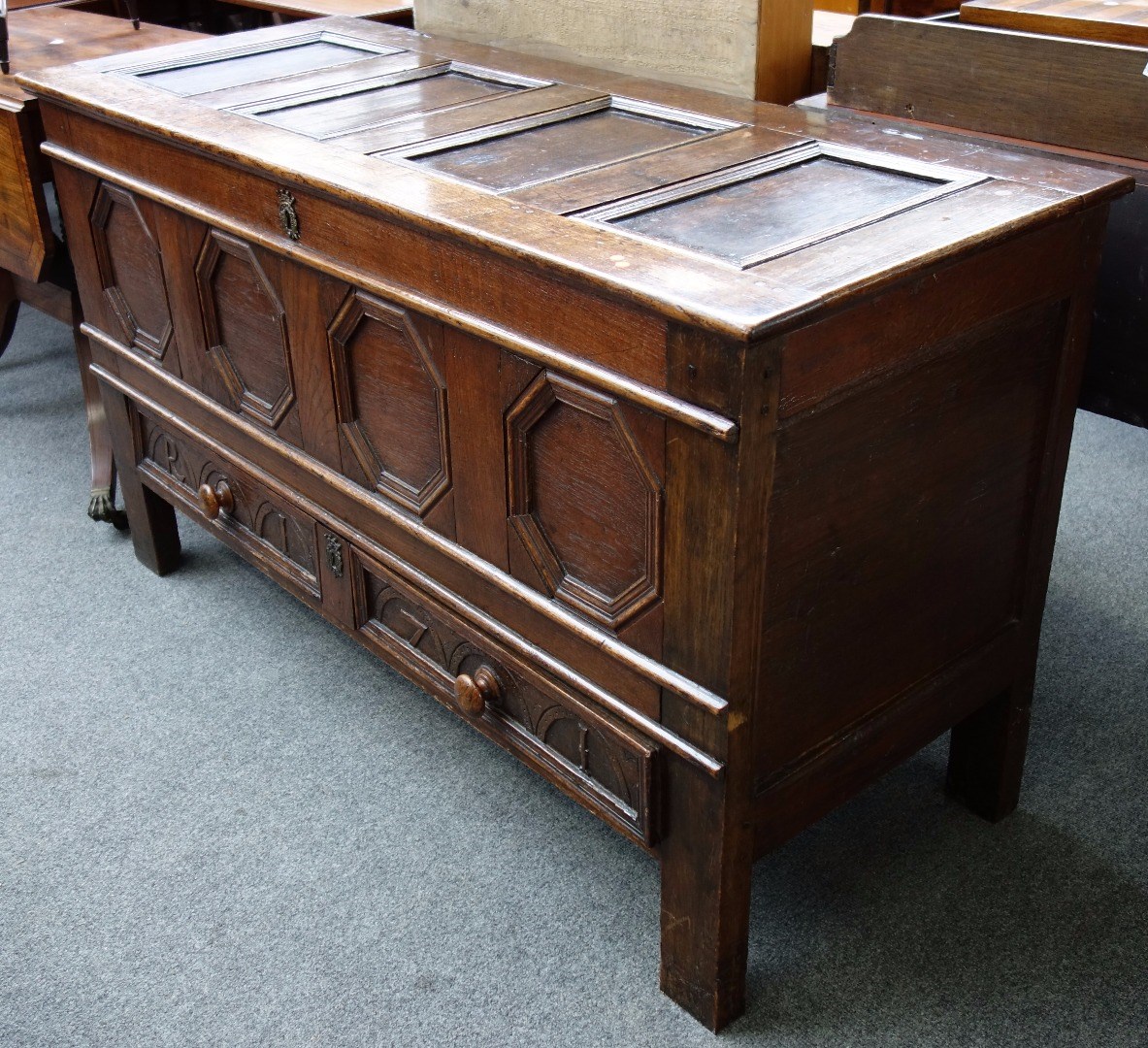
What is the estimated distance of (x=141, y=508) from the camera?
102 inches

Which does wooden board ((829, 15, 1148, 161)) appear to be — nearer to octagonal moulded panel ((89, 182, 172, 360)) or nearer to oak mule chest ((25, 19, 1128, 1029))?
oak mule chest ((25, 19, 1128, 1029))

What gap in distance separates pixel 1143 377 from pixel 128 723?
5.59 ft

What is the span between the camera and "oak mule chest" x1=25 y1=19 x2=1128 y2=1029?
1320mm

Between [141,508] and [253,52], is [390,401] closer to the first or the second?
[253,52]

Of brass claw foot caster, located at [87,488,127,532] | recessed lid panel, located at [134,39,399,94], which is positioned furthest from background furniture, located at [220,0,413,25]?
brass claw foot caster, located at [87,488,127,532]

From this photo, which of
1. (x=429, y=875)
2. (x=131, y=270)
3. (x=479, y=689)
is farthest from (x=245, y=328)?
(x=429, y=875)

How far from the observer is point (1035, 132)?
64.4 inches

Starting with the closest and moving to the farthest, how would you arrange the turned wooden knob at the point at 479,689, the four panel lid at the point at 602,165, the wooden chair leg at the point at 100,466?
the four panel lid at the point at 602,165, the turned wooden knob at the point at 479,689, the wooden chair leg at the point at 100,466

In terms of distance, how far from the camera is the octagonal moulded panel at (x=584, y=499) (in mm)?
1399

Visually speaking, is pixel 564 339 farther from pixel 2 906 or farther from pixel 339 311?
pixel 2 906

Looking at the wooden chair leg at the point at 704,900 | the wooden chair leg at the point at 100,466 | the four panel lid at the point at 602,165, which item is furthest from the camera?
the wooden chair leg at the point at 100,466

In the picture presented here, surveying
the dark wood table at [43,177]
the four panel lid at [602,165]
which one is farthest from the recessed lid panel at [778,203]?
the dark wood table at [43,177]

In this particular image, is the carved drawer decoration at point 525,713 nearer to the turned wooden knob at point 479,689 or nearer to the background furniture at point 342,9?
the turned wooden knob at point 479,689

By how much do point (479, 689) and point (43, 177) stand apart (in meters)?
1.40
